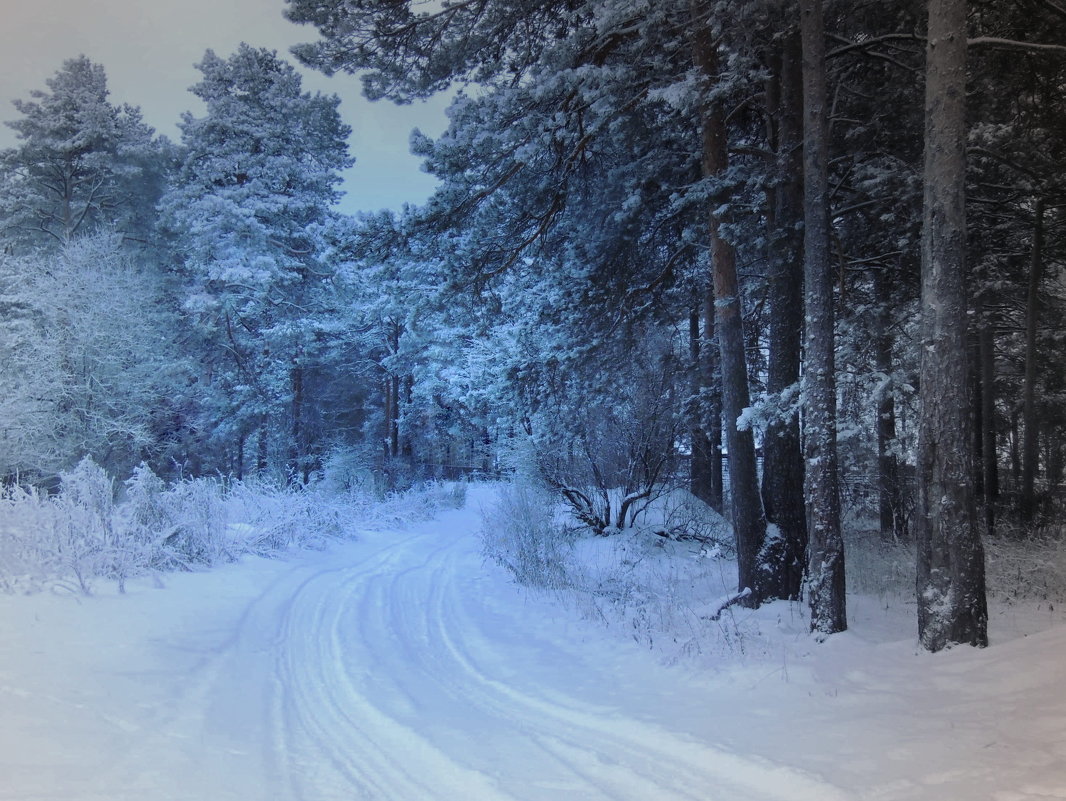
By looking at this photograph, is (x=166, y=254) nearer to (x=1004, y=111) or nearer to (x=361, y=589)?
(x=361, y=589)

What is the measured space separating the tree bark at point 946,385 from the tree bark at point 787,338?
6.98ft

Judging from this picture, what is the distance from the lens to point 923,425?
15.6 feet

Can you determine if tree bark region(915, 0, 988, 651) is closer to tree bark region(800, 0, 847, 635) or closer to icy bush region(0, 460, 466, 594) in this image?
tree bark region(800, 0, 847, 635)

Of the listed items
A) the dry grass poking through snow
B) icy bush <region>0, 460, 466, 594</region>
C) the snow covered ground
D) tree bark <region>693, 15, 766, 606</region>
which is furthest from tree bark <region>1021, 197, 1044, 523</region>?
icy bush <region>0, 460, 466, 594</region>

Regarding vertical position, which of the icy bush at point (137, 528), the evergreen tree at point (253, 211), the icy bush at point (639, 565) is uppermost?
the evergreen tree at point (253, 211)

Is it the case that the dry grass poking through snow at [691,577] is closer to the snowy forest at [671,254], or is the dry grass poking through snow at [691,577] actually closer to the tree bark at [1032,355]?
the snowy forest at [671,254]

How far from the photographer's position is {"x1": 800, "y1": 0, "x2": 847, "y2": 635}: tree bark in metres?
5.55

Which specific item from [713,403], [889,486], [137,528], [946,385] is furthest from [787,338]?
[137,528]

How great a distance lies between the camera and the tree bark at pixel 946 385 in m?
4.54

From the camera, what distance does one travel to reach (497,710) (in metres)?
4.24

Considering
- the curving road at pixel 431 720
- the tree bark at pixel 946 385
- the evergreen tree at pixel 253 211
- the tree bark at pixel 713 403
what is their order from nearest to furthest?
the curving road at pixel 431 720 < the tree bark at pixel 946 385 < the tree bark at pixel 713 403 < the evergreen tree at pixel 253 211

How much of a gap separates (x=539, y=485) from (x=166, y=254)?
17902mm

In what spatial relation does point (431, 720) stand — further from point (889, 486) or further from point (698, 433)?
point (889, 486)

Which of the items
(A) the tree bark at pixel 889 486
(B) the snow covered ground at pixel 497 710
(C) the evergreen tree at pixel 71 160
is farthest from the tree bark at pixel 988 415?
(C) the evergreen tree at pixel 71 160
